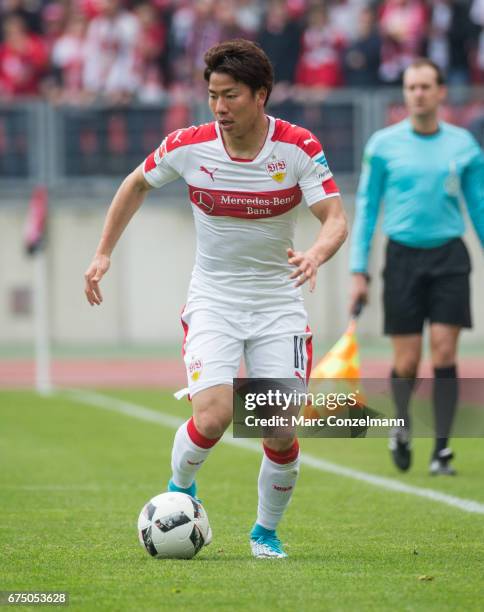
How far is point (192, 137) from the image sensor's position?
22.1 ft

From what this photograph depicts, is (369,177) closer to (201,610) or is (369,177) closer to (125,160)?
(201,610)

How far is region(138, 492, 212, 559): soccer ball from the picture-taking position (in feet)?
21.5

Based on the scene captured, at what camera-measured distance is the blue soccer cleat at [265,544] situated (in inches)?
261

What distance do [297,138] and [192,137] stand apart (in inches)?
19.2

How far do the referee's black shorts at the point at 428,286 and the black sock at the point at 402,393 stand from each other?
0.34 m

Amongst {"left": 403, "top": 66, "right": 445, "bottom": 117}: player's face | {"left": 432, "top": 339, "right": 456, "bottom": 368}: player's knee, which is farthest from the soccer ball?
{"left": 403, "top": 66, "right": 445, "bottom": 117}: player's face

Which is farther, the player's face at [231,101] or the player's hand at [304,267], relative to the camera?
the player's face at [231,101]

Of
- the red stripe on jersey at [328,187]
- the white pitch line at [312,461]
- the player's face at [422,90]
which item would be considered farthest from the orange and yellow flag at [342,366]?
the red stripe on jersey at [328,187]

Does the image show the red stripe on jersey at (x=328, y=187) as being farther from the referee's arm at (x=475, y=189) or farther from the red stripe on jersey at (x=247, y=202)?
the referee's arm at (x=475, y=189)

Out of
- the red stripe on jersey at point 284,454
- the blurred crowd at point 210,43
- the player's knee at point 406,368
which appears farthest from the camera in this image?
the blurred crowd at point 210,43

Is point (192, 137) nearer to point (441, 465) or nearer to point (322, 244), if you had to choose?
point (322, 244)

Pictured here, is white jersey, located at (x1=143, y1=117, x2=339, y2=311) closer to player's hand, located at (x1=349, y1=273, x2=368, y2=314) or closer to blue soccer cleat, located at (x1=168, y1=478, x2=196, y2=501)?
blue soccer cleat, located at (x1=168, y1=478, x2=196, y2=501)

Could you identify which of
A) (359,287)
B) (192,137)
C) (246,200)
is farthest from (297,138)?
(359,287)

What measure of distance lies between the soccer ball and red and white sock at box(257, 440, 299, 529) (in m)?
0.29
